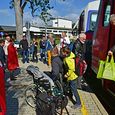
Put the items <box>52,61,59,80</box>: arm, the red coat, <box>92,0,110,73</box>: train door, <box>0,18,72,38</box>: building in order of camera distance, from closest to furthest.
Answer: <box>52,61,59,80</box>: arm, <box>92,0,110,73</box>: train door, the red coat, <box>0,18,72,38</box>: building

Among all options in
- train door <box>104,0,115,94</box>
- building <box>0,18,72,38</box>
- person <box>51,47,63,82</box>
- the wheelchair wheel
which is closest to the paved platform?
the wheelchair wheel

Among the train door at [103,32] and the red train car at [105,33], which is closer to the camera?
the red train car at [105,33]

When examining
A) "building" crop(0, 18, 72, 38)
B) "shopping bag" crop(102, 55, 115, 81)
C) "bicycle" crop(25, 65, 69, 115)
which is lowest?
"building" crop(0, 18, 72, 38)

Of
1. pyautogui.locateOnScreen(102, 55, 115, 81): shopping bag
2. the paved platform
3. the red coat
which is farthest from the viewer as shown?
the red coat

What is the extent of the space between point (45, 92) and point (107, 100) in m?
3.07

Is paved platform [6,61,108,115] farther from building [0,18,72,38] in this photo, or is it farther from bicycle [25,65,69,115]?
building [0,18,72,38]

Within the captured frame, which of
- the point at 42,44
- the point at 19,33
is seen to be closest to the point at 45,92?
the point at 42,44

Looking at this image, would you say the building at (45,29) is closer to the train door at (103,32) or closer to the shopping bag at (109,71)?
the train door at (103,32)

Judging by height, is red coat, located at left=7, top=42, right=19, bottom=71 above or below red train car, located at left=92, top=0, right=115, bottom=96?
below

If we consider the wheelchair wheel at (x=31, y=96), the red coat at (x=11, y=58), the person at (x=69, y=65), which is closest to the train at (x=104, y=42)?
the person at (x=69, y=65)

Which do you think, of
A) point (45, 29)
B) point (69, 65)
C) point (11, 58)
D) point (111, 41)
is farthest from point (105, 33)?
point (45, 29)

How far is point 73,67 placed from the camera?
8.31 metres

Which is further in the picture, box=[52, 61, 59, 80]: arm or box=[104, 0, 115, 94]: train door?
box=[104, 0, 115, 94]: train door

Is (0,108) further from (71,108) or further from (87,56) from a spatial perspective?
(87,56)
